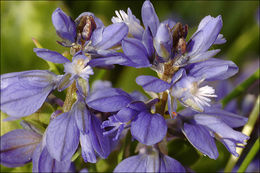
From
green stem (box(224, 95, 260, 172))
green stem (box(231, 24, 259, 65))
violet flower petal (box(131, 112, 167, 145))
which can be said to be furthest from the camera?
green stem (box(231, 24, 259, 65))

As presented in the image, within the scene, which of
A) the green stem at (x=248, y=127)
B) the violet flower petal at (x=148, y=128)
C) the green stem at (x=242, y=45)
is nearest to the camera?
the violet flower petal at (x=148, y=128)

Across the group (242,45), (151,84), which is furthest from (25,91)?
(242,45)

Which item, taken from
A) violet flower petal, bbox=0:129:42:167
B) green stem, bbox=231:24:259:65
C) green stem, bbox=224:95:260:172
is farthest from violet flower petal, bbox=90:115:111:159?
green stem, bbox=231:24:259:65

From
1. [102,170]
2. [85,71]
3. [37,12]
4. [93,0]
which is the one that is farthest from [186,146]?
[93,0]

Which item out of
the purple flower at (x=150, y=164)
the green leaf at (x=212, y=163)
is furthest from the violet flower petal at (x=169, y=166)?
the green leaf at (x=212, y=163)

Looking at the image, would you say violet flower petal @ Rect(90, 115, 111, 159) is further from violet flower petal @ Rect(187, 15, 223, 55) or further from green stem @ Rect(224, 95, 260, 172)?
green stem @ Rect(224, 95, 260, 172)

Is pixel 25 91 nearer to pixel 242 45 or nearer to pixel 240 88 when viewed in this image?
pixel 240 88

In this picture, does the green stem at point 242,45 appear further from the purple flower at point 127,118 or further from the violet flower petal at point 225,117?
the purple flower at point 127,118
